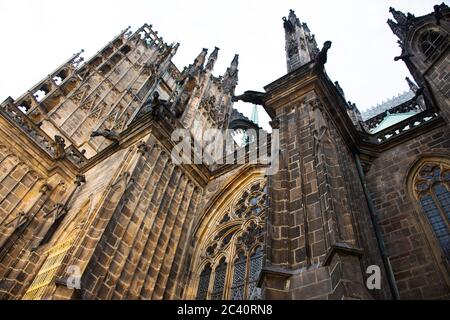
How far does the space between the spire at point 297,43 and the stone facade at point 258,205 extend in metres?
0.05

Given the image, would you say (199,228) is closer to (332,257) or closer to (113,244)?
(113,244)

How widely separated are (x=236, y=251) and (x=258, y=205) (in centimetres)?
136

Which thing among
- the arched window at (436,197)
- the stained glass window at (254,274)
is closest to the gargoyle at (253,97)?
the stained glass window at (254,274)

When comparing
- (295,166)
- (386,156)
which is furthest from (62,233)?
(386,156)

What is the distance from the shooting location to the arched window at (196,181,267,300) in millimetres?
8805

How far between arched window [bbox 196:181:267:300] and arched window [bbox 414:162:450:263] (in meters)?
3.56

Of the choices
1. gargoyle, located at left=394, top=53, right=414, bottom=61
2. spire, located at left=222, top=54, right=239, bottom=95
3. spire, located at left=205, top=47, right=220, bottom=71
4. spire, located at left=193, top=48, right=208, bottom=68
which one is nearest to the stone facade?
gargoyle, located at left=394, top=53, right=414, bottom=61

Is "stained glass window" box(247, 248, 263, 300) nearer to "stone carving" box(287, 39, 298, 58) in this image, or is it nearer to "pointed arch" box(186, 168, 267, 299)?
"pointed arch" box(186, 168, 267, 299)

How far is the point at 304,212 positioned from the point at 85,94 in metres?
14.9

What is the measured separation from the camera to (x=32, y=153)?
12.2 m

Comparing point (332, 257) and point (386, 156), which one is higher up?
point (386, 156)

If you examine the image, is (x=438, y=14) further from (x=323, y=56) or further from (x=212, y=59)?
(x=212, y=59)

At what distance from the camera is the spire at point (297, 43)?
32.7 ft

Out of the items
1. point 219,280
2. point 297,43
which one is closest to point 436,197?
point 219,280
